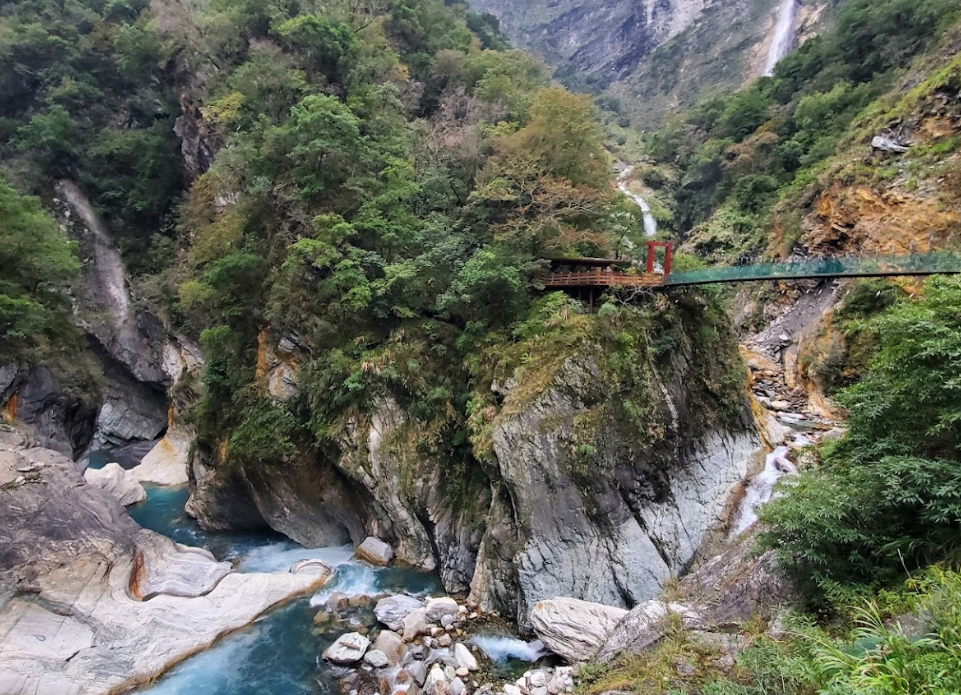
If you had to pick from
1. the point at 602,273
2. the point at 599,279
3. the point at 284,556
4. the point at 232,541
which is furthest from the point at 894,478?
the point at 232,541

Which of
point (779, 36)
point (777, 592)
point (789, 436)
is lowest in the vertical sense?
point (777, 592)

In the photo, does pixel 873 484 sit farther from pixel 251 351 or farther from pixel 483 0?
pixel 483 0

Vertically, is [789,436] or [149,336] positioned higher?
[149,336]

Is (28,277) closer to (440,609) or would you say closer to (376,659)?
(376,659)

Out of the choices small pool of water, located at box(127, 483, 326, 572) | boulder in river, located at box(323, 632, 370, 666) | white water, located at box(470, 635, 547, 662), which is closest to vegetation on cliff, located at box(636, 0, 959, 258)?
white water, located at box(470, 635, 547, 662)

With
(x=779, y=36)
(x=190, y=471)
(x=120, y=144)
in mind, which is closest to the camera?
(x=190, y=471)

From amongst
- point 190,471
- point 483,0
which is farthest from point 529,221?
point 483,0

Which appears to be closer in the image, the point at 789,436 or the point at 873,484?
the point at 873,484
